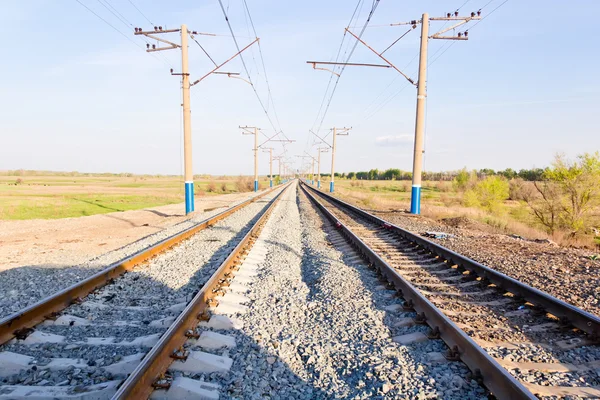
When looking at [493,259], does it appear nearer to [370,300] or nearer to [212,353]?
[370,300]

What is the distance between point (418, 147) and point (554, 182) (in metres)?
10.9

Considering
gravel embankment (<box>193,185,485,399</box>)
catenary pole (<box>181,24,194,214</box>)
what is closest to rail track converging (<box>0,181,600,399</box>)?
gravel embankment (<box>193,185,485,399</box>)

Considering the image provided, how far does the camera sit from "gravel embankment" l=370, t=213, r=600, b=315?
5727 mm

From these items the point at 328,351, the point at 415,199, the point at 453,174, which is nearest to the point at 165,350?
the point at 328,351

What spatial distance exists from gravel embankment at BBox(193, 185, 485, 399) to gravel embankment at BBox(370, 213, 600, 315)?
2780mm

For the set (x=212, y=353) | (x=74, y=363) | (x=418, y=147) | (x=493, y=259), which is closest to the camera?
(x=74, y=363)

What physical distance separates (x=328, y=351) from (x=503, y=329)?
2.20 metres

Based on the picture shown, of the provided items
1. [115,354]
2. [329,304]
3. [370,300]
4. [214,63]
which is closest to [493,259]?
→ [370,300]

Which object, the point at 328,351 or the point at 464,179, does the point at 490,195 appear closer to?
the point at 464,179

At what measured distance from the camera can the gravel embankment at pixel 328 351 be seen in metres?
3.10

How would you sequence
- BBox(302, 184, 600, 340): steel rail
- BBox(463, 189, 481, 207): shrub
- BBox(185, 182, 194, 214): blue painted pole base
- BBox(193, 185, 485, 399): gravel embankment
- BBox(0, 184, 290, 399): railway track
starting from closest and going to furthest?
BBox(0, 184, 290, 399): railway track → BBox(193, 185, 485, 399): gravel embankment → BBox(302, 184, 600, 340): steel rail → BBox(185, 182, 194, 214): blue painted pole base → BBox(463, 189, 481, 207): shrub

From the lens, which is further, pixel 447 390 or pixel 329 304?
pixel 329 304

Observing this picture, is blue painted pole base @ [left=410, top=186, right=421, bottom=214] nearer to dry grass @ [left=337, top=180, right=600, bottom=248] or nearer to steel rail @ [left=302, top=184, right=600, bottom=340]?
dry grass @ [left=337, top=180, right=600, bottom=248]

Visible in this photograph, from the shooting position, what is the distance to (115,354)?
3664mm
